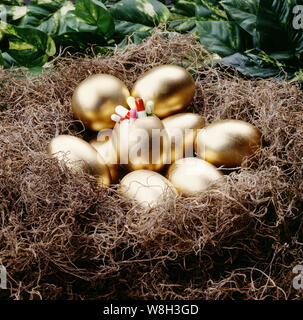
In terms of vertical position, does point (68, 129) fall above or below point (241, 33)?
below

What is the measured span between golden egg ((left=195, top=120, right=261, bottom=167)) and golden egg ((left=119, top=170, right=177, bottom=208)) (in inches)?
5.8

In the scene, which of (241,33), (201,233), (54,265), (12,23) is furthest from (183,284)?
(12,23)

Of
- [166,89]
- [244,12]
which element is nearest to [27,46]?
[166,89]

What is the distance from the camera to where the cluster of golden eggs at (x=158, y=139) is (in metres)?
0.91

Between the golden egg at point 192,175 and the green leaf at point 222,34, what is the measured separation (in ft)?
1.58

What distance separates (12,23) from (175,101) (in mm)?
701

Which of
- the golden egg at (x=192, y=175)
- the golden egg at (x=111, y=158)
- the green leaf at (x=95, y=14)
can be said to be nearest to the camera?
the golden egg at (x=192, y=175)

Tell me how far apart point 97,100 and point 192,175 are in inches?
12.4

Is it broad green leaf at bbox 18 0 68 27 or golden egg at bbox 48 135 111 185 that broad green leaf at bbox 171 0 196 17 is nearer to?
broad green leaf at bbox 18 0 68 27

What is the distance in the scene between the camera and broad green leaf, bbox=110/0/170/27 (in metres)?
1.39

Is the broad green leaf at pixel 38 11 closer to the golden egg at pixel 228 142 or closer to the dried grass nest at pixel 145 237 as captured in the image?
the dried grass nest at pixel 145 237

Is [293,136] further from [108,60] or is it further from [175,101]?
[108,60]

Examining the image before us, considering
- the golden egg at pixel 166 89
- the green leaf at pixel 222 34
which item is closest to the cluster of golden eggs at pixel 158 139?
the golden egg at pixel 166 89
